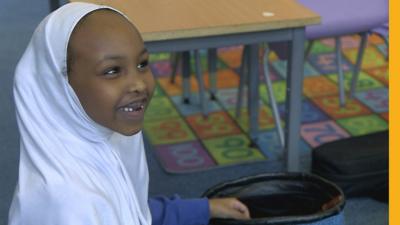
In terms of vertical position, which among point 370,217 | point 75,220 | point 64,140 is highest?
point 64,140

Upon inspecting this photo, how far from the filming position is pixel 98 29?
1159 millimetres

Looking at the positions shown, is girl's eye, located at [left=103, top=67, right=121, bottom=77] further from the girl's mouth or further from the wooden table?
the wooden table

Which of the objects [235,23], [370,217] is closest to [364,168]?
[370,217]

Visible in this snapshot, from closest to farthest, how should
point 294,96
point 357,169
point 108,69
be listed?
point 108,69, point 294,96, point 357,169

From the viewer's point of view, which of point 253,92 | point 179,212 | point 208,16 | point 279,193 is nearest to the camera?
point 179,212

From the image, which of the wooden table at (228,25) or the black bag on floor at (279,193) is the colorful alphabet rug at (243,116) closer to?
the wooden table at (228,25)

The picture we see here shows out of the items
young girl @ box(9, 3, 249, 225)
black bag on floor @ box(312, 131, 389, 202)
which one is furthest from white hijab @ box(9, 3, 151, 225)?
black bag on floor @ box(312, 131, 389, 202)

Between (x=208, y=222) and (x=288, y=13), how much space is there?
70cm

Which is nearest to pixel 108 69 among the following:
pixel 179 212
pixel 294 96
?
pixel 179 212

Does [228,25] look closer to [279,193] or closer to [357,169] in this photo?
[279,193]

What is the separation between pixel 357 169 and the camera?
2375 mm

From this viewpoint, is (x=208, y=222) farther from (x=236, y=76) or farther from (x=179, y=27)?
(x=236, y=76)

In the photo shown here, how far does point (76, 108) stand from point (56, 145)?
0.07 metres

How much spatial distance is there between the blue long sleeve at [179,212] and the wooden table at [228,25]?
0.50 meters
